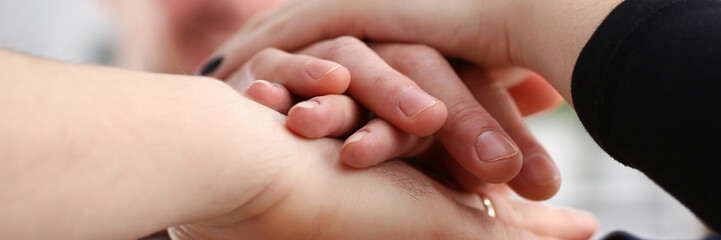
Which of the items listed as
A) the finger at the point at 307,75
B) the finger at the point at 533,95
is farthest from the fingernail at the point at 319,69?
the finger at the point at 533,95

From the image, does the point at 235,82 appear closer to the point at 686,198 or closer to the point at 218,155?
the point at 218,155

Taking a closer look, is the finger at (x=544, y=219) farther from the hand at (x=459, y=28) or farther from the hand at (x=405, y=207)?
the hand at (x=459, y=28)

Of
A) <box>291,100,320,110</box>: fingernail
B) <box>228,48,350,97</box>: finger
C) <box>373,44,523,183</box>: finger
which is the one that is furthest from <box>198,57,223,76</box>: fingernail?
<box>291,100,320,110</box>: fingernail

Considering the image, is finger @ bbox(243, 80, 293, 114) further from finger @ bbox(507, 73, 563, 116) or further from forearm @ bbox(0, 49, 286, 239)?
finger @ bbox(507, 73, 563, 116)

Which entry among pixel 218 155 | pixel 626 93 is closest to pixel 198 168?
pixel 218 155

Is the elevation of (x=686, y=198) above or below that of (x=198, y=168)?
below

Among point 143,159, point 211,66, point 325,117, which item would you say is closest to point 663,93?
point 325,117
